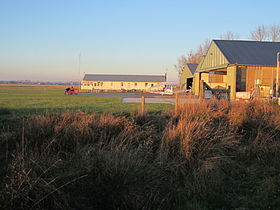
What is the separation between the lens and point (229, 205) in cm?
407

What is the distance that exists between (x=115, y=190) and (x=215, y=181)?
1.81 metres

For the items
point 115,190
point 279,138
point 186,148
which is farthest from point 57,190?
point 279,138

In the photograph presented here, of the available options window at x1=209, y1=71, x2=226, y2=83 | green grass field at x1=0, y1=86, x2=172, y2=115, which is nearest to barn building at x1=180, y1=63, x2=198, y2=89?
window at x1=209, y1=71, x2=226, y2=83

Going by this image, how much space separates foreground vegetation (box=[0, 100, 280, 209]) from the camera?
376 centimetres

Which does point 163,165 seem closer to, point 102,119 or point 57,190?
point 57,190

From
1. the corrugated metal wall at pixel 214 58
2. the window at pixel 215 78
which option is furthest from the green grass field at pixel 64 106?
the window at pixel 215 78

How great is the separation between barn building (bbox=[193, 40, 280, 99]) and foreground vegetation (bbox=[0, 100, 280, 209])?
12938mm

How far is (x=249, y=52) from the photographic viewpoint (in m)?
22.7

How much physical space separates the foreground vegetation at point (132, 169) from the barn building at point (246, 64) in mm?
12938

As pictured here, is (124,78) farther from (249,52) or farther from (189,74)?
(249,52)

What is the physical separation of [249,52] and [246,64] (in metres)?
2.70

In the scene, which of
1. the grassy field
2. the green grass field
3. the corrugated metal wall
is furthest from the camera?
the corrugated metal wall

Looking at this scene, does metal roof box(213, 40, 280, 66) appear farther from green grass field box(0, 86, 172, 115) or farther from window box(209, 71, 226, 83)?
window box(209, 71, 226, 83)

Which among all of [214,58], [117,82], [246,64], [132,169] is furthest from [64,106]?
[117,82]
